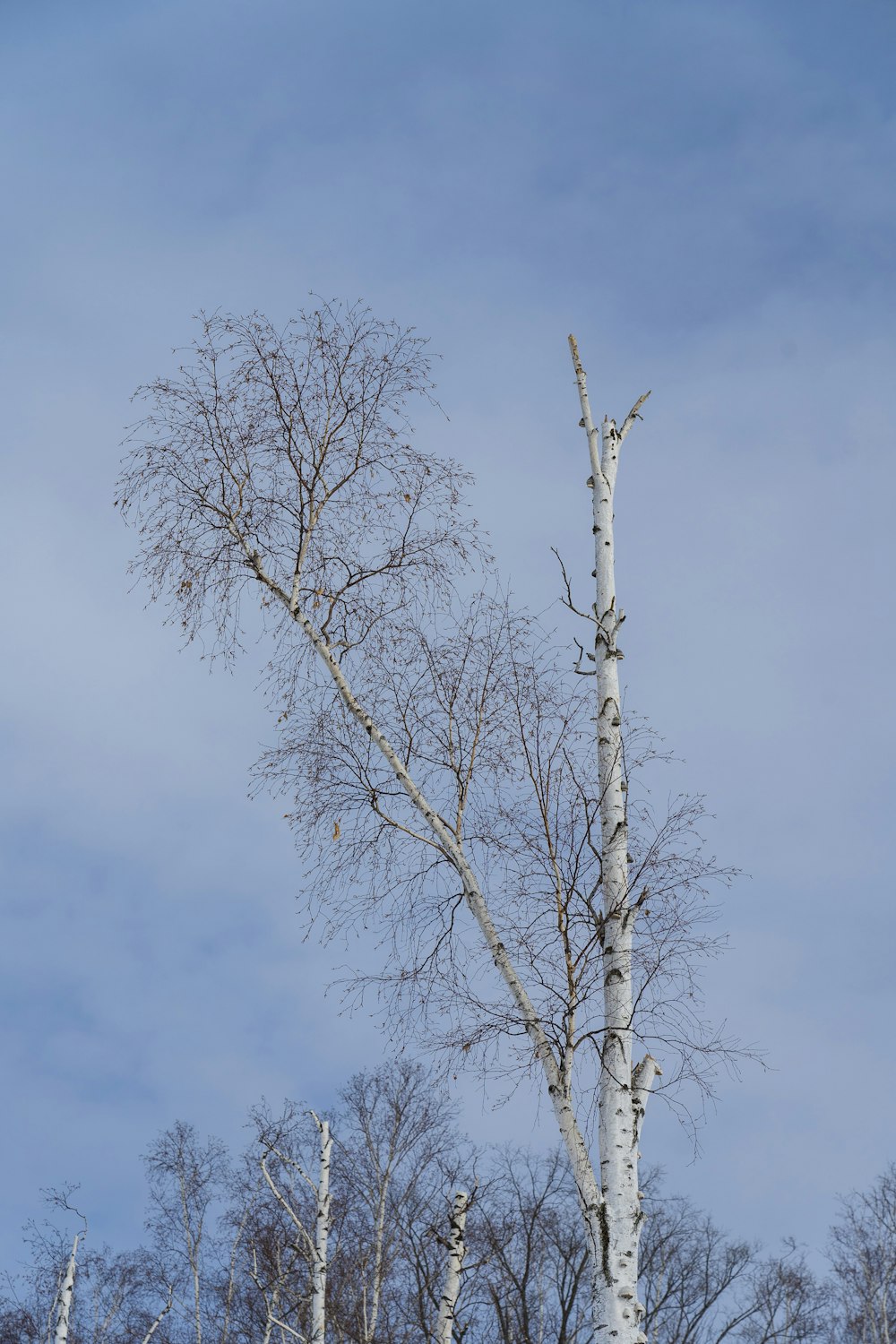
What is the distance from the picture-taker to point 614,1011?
237 inches

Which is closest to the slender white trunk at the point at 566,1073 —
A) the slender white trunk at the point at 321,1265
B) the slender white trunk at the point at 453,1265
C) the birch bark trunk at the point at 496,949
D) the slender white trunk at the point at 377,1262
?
the birch bark trunk at the point at 496,949

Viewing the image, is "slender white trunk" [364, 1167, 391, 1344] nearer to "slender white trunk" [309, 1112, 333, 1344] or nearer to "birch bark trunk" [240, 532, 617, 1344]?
"slender white trunk" [309, 1112, 333, 1344]

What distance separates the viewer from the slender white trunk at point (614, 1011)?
5.44 meters

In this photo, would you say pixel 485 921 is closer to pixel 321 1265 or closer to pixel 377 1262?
pixel 321 1265

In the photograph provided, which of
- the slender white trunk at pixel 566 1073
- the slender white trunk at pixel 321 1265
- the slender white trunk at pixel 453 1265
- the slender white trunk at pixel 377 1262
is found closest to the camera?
the slender white trunk at pixel 566 1073

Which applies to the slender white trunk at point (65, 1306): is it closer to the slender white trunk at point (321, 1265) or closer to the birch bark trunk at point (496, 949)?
the slender white trunk at point (321, 1265)

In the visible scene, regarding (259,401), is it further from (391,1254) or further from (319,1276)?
(391,1254)

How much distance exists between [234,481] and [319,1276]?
29.7 ft

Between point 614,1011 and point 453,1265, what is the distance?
5.72m

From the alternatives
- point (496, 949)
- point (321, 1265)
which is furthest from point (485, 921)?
point (321, 1265)

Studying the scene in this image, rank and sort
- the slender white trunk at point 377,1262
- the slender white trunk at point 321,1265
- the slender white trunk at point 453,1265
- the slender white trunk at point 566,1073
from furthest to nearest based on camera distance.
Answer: the slender white trunk at point 377,1262
the slender white trunk at point 321,1265
the slender white trunk at point 453,1265
the slender white trunk at point 566,1073

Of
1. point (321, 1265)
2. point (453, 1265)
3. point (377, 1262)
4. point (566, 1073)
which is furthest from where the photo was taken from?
point (377, 1262)

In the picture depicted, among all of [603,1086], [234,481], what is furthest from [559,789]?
[234,481]

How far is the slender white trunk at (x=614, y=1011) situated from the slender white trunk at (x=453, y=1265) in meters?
5.03
